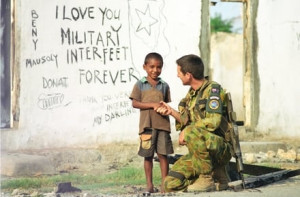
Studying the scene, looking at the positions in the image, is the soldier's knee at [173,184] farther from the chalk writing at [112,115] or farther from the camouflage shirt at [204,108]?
the chalk writing at [112,115]

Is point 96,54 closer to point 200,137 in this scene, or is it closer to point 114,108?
point 114,108

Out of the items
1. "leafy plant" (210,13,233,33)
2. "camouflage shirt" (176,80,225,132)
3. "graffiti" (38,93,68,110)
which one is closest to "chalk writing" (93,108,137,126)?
"graffiti" (38,93,68,110)

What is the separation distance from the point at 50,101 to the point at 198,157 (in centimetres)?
397

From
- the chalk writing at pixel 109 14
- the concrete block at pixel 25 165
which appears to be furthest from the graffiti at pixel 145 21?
the concrete block at pixel 25 165

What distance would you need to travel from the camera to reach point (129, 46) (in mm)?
8523

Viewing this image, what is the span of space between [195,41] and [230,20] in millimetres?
21934

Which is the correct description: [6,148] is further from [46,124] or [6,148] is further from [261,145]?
[261,145]

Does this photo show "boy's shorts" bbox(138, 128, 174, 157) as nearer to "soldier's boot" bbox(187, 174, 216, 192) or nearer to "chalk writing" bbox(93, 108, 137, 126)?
"soldier's boot" bbox(187, 174, 216, 192)

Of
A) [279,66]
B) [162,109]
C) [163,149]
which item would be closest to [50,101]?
[163,149]

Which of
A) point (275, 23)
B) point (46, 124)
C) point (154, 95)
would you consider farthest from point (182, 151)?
point (154, 95)

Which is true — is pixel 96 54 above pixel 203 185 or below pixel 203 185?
above

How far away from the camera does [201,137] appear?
14.5 ft

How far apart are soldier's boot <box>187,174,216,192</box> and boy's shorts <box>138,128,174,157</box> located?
96cm

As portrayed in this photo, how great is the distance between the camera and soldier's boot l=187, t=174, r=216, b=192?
4422 mm
